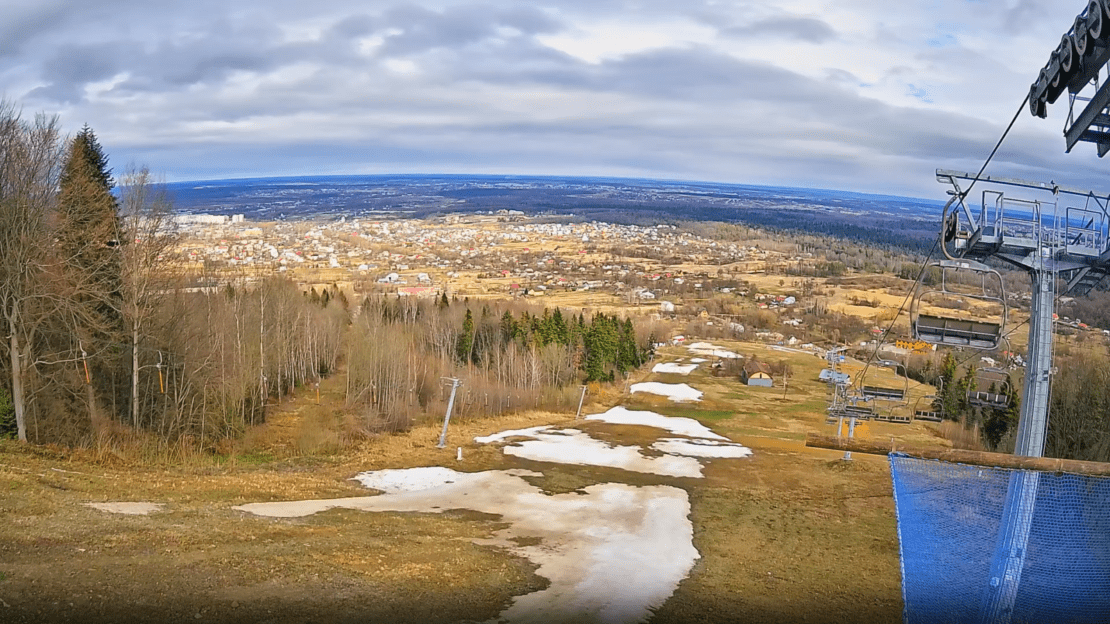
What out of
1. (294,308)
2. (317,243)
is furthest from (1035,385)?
(317,243)

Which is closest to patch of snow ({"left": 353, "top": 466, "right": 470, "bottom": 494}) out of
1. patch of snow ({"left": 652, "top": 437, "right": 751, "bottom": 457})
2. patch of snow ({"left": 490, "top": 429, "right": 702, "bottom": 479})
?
patch of snow ({"left": 490, "top": 429, "right": 702, "bottom": 479})

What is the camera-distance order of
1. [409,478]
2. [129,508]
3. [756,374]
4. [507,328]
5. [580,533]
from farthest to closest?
[756,374] → [507,328] → [409,478] → [580,533] → [129,508]

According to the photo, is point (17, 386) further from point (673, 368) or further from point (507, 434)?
point (673, 368)

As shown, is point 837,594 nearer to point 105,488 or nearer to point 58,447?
point 105,488

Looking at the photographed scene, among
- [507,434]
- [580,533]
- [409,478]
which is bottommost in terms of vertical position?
[507,434]

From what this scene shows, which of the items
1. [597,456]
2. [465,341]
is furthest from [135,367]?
[465,341]

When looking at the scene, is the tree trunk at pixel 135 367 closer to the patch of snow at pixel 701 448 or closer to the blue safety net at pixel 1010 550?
the patch of snow at pixel 701 448

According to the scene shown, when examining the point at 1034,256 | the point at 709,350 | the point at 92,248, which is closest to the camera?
the point at 1034,256
